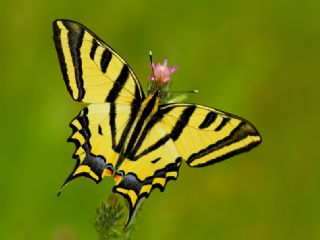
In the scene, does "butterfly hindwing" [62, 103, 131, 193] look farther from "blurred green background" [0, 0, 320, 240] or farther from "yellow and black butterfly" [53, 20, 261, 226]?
"blurred green background" [0, 0, 320, 240]

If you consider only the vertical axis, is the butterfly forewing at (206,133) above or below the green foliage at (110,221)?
above

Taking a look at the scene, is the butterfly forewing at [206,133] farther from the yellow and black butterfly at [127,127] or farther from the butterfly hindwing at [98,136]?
the butterfly hindwing at [98,136]

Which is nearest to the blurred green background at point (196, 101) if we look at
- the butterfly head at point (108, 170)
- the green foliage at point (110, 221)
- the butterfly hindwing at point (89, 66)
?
the green foliage at point (110, 221)

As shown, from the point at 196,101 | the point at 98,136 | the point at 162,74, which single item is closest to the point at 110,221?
the point at 98,136

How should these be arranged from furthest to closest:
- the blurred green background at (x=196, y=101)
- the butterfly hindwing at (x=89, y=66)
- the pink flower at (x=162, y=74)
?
the blurred green background at (x=196, y=101)
the pink flower at (x=162, y=74)
the butterfly hindwing at (x=89, y=66)

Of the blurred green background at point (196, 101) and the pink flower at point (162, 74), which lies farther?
the blurred green background at point (196, 101)

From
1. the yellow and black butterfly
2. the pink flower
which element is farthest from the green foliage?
the pink flower
